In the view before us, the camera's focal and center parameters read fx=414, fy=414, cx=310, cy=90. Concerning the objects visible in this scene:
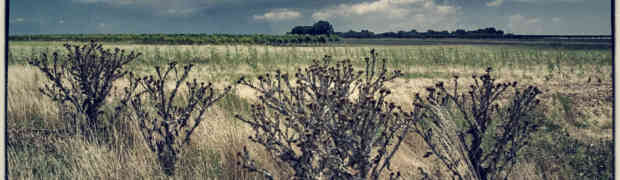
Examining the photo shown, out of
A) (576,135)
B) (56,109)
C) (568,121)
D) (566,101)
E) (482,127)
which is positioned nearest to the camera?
(482,127)

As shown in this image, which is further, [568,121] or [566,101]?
[566,101]

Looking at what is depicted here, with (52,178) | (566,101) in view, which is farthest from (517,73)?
(52,178)

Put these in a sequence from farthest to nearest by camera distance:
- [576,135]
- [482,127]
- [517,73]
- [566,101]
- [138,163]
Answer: [517,73], [566,101], [576,135], [138,163], [482,127]

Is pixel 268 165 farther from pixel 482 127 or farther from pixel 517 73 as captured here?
pixel 517 73

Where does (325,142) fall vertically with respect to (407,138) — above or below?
above

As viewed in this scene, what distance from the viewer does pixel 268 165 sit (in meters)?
4.21

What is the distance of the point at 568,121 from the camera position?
29.5 feet

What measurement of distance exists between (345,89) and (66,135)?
3.44 meters

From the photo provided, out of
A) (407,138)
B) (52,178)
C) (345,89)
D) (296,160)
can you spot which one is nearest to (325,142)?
(296,160)

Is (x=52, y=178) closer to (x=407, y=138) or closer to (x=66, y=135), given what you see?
(x=66, y=135)

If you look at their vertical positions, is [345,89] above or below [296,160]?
above

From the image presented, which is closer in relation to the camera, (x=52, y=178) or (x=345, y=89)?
(x=345, y=89)

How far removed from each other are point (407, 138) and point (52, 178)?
192 inches

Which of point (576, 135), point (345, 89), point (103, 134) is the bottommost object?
point (576, 135)
